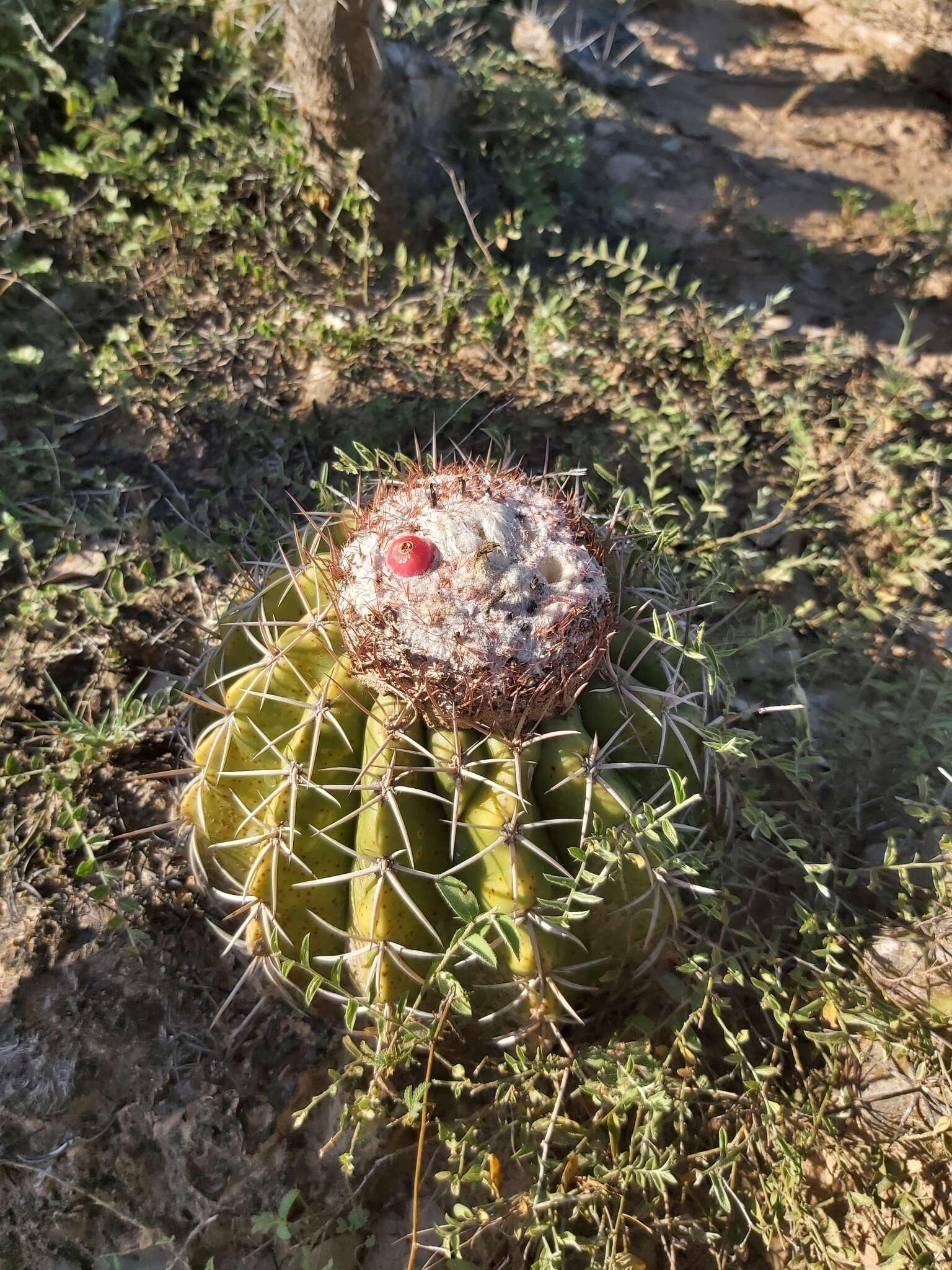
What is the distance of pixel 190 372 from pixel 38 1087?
8.37 ft

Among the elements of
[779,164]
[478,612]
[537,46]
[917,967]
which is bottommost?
[917,967]

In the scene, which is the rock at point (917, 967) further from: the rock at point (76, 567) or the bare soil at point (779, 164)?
the bare soil at point (779, 164)

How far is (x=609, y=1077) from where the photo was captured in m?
2.14

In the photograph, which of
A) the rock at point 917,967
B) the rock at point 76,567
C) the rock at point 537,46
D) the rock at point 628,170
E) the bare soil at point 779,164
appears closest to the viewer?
the rock at point 917,967

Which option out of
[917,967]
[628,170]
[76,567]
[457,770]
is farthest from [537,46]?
[917,967]

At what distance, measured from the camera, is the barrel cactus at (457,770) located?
71.2 inches

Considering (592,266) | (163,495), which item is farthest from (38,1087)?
(592,266)

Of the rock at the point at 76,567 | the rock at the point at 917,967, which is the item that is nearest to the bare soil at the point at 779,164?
the rock at the point at 917,967

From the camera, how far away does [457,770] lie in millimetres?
1805

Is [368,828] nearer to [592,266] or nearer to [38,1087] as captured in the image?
[38,1087]

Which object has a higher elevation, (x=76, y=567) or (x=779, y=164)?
(x=779, y=164)

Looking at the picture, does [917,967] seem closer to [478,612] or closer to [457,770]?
[457,770]

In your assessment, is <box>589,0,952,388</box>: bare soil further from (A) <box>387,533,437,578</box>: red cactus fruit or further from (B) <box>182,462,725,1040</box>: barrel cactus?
(A) <box>387,533,437,578</box>: red cactus fruit

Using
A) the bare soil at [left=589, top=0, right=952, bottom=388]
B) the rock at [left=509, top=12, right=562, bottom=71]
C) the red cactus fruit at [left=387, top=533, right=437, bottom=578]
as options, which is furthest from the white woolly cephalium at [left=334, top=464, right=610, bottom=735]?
the rock at [left=509, top=12, right=562, bottom=71]
